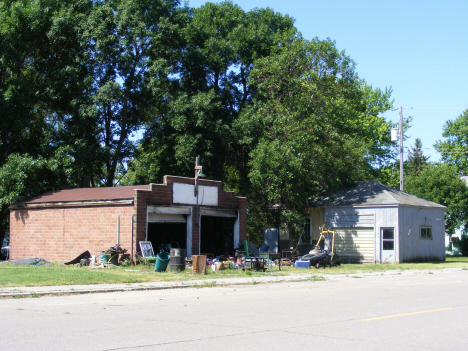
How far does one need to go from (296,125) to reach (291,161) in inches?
134

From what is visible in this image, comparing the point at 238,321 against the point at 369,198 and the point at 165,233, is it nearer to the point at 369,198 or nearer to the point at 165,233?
the point at 165,233

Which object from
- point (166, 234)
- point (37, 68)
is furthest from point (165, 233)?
point (37, 68)

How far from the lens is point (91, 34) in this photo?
118ft

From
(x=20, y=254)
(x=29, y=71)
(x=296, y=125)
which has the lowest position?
(x=20, y=254)

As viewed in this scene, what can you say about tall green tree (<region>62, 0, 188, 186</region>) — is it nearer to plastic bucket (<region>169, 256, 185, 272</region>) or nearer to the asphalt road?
plastic bucket (<region>169, 256, 185, 272</region>)

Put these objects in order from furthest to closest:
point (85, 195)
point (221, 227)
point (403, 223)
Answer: point (403, 223) → point (221, 227) → point (85, 195)

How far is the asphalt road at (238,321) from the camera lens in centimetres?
762

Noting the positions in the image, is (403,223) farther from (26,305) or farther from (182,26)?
(26,305)

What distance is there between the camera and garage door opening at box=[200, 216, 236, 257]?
31.0 metres

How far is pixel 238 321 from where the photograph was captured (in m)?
9.71

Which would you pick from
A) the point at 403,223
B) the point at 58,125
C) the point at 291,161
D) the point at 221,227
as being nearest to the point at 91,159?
the point at 58,125

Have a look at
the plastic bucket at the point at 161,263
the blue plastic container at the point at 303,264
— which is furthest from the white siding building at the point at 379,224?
the plastic bucket at the point at 161,263

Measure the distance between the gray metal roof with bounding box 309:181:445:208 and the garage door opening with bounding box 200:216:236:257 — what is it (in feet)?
27.6

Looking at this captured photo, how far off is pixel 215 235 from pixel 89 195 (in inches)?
313
